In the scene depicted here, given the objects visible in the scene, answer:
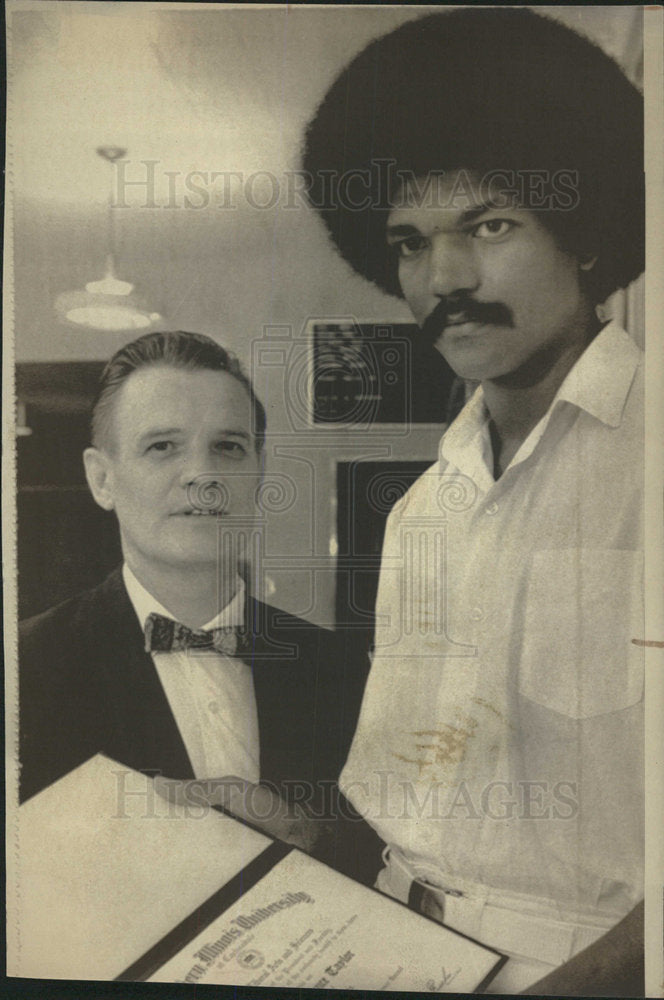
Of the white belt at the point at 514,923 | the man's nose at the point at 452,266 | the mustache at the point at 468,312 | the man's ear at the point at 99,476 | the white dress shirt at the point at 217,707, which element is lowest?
the white belt at the point at 514,923

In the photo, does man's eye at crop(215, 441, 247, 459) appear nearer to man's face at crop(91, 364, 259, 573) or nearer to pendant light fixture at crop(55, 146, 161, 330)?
man's face at crop(91, 364, 259, 573)

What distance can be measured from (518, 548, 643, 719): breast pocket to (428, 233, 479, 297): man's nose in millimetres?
502

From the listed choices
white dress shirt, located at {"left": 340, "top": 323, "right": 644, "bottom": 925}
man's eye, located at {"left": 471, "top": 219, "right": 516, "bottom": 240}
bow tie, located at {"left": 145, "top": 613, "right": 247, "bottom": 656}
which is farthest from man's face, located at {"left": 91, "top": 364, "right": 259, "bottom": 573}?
man's eye, located at {"left": 471, "top": 219, "right": 516, "bottom": 240}

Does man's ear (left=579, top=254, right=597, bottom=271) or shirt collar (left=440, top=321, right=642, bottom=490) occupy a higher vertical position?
man's ear (left=579, top=254, right=597, bottom=271)

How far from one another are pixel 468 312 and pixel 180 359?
1.74ft

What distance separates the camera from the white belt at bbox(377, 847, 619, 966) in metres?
1.68

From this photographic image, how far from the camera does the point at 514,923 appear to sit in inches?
66.2

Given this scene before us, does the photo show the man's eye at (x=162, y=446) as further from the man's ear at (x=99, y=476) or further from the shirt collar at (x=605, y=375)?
the shirt collar at (x=605, y=375)

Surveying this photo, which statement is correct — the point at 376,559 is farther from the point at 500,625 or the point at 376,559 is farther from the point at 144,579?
the point at 144,579

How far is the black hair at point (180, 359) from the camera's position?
1699 millimetres

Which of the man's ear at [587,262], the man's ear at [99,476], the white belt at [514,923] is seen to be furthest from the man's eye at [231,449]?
the white belt at [514,923]

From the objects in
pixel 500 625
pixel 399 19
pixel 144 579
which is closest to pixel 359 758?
pixel 500 625

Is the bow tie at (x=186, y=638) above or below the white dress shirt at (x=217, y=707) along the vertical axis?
above

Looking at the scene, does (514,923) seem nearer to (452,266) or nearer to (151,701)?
(151,701)
